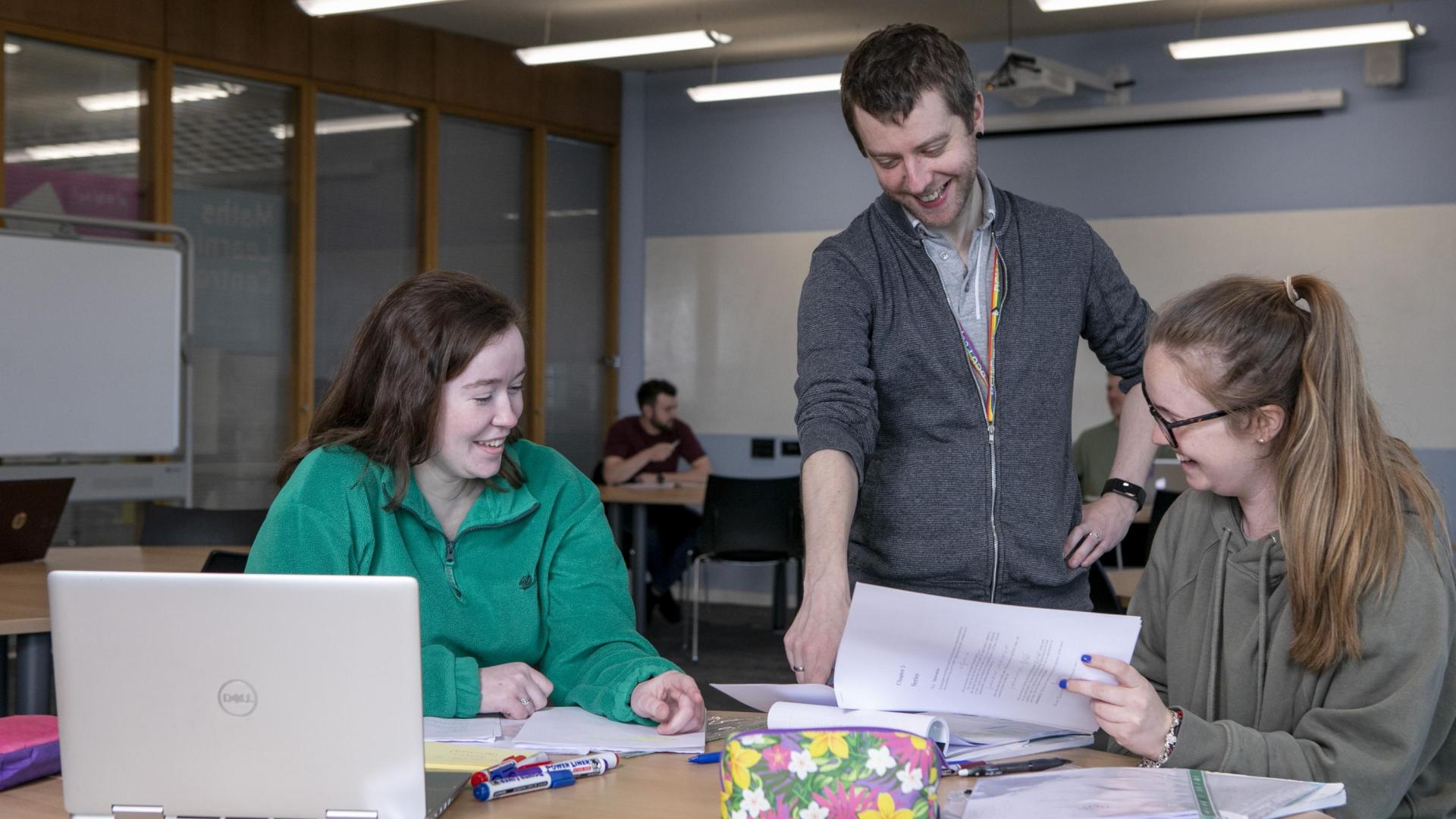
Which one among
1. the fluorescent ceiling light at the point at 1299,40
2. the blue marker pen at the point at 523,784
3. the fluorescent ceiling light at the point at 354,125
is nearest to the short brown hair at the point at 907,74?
the blue marker pen at the point at 523,784

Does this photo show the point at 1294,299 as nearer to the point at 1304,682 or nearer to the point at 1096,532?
the point at 1304,682

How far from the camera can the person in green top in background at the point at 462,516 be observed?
1.82 metres

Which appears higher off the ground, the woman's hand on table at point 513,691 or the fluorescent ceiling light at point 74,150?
the fluorescent ceiling light at point 74,150

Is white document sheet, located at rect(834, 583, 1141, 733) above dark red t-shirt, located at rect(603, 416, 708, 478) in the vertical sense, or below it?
above

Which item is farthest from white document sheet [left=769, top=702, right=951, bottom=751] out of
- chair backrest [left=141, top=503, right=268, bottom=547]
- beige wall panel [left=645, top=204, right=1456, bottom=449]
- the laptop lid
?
beige wall panel [left=645, top=204, right=1456, bottom=449]

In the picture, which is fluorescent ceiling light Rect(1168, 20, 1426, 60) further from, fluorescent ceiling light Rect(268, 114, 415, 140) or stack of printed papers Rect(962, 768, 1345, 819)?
stack of printed papers Rect(962, 768, 1345, 819)

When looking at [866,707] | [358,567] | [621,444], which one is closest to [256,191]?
[621,444]

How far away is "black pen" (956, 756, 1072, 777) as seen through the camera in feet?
4.86

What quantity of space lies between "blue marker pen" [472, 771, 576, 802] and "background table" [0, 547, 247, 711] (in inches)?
40.1

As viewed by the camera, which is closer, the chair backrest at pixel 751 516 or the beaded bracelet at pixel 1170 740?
the beaded bracelet at pixel 1170 740

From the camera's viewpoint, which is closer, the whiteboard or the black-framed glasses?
the black-framed glasses

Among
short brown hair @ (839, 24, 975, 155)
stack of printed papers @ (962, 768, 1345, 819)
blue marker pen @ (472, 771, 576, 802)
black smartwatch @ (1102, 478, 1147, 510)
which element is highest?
short brown hair @ (839, 24, 975, 155)

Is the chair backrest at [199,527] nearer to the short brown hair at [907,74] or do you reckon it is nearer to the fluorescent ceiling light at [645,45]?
the short brown hair at [907,74]

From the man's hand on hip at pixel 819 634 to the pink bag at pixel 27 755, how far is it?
0.79 metres
